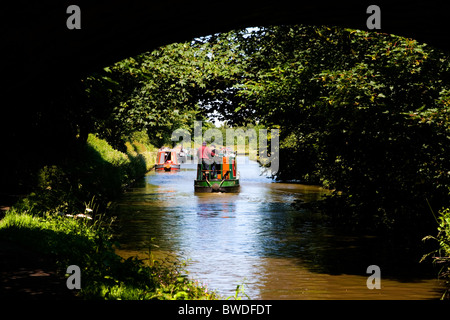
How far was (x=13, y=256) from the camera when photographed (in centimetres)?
847

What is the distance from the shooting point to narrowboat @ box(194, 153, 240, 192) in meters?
26.2

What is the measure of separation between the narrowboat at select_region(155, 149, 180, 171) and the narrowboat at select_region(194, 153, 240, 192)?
19.0 meters

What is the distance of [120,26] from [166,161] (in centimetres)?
4253

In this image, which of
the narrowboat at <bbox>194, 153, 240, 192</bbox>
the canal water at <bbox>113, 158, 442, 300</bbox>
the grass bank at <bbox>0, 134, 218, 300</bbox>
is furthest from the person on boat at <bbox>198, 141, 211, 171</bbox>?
the grass bank at <bbox>0, 134, 218, 300</bbox>

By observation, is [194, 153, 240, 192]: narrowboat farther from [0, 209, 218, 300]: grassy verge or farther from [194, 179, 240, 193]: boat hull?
[0, 209, 218, 300]: grassy verge

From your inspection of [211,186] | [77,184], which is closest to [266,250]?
[77,184]

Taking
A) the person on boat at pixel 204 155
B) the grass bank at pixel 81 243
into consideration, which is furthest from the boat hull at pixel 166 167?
the grass bank at pixel 81 243

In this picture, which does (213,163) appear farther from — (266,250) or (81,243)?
(81,243)

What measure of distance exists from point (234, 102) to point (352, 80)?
563 inches

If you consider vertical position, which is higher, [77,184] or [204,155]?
[204,155]

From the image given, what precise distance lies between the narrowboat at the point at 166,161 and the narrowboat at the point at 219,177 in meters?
19.0

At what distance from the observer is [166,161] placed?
→ 151 ft
